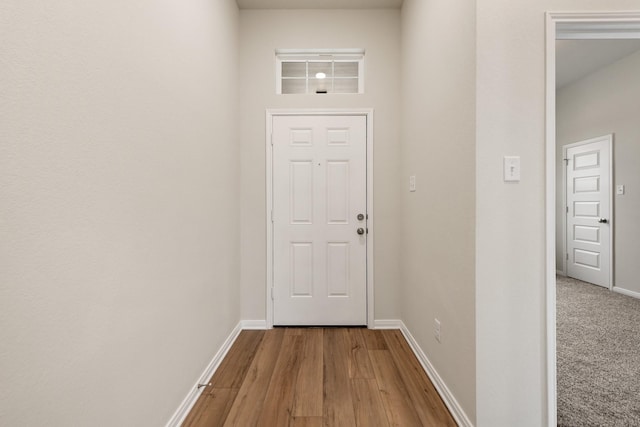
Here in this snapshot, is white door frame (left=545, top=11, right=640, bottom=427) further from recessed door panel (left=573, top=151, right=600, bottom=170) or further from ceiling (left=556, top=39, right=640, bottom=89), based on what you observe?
recessed door panel (left=573, top=151, right=600, bottom=170)

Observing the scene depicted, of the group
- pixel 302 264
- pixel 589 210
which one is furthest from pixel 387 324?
pixel 589 210

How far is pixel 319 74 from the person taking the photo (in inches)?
113

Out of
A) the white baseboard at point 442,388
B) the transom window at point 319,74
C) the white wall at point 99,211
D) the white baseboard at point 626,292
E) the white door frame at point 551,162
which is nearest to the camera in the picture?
the white wall at point 99,211

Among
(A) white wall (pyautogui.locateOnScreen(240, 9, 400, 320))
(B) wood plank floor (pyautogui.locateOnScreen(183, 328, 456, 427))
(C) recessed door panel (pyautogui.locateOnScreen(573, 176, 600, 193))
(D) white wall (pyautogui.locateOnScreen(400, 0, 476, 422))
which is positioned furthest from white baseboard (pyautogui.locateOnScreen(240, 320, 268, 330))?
(C) recessed door panel (pyautogui.locateOnScreen(573, 176, 600, 193))

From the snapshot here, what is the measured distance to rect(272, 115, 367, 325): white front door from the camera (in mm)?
2775

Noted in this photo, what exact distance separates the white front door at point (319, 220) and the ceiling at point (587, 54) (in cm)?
303

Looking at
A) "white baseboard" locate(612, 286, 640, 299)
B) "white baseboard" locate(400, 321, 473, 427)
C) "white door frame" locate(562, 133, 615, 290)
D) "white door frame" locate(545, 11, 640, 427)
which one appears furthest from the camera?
"white door frame" locate(562, 133, 615, 290)

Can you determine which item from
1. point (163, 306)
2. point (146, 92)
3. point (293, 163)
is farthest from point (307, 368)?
point (146, 92)

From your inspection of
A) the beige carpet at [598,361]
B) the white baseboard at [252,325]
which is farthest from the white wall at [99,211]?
the beige carpet at [598,361]

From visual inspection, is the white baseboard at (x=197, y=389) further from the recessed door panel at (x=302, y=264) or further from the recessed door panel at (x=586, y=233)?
the recessed door panel at (x=586, y=233)

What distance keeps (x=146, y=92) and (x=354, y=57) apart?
216cm

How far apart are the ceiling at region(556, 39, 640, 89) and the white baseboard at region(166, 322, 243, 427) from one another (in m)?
4.94

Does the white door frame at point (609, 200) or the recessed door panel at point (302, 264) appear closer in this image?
the recessed door panel at point (302, 264)

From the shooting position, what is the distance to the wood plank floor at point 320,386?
1.58 metres
